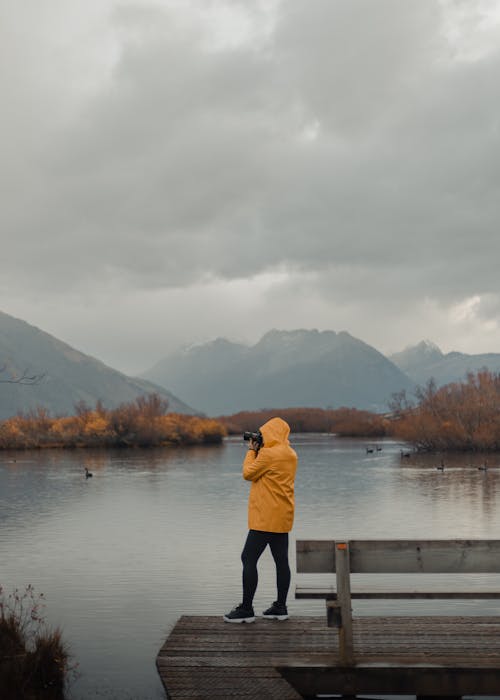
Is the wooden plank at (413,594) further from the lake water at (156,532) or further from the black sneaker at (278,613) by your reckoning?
Answer: the lake water at (156,532)

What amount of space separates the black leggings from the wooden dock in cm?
65

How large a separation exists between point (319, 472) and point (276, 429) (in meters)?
44.7

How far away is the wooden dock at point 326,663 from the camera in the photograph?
8.77m

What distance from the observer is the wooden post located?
8859mm

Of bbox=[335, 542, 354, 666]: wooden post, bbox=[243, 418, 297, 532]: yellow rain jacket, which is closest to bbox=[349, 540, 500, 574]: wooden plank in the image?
bbox=[335, 542, 354, 666]: wooden post

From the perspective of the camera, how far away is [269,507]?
10.7 metres

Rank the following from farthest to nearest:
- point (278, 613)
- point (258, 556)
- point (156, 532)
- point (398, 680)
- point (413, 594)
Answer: point (156, 532) < point (278, 613) < point (258, 556) < point (413, 594) < point (398, 680)

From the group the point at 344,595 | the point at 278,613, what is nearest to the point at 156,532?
the point at 278,613

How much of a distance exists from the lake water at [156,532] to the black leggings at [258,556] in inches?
69.6

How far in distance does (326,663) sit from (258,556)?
84.0 inches

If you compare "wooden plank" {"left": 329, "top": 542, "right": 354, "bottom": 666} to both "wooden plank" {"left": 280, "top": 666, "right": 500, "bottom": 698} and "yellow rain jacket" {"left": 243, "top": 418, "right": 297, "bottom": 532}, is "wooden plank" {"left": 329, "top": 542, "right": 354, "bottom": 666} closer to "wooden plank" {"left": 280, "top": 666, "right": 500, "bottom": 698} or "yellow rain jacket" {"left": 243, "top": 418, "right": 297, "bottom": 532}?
"wooden plank" {"left": 280, "top": 666, "right": 500, "bottom": 698}

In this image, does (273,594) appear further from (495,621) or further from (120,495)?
(120,495)

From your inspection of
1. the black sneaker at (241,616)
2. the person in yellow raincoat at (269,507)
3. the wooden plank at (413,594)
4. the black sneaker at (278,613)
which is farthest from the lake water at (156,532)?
the wooden plank at (413,594)

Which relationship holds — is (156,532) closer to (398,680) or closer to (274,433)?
(274,433)
